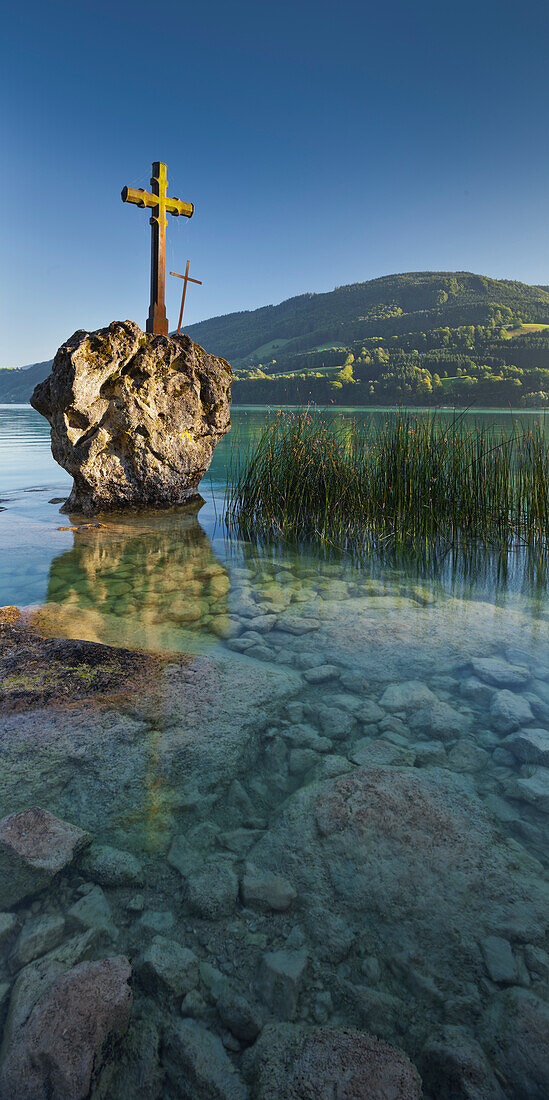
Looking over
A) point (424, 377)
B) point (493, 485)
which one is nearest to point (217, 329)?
point (424, 377)

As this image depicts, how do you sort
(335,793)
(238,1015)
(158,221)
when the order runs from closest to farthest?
(238,1015) → (335,793) → (158,221)

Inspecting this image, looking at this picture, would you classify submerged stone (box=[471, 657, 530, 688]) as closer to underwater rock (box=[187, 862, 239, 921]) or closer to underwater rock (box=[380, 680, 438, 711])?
underwater rock (box=[380, 680, 438, 711])

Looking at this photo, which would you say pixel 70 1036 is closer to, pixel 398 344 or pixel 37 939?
pixel 37 939

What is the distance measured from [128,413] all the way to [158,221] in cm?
320

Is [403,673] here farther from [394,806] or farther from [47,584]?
[47,584]

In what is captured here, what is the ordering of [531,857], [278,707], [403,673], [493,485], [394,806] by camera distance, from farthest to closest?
1. [493,485]
2. [403,673]
3. [278,707]
4. [394,806]
5. [531,857]

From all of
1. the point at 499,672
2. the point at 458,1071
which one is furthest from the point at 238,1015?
the point at 499,672

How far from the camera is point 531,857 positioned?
1.64m

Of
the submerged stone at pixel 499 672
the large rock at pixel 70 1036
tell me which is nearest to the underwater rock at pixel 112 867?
the large rock at pixel 70 1036

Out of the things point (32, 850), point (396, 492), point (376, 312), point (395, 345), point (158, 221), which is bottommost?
point (32, 850)

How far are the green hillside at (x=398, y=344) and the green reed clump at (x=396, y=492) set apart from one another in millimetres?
7626

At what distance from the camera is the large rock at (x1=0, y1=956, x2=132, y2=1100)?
1.02 metres

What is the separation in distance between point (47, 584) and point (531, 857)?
12.9ft

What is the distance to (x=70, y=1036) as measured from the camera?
1.08 m
